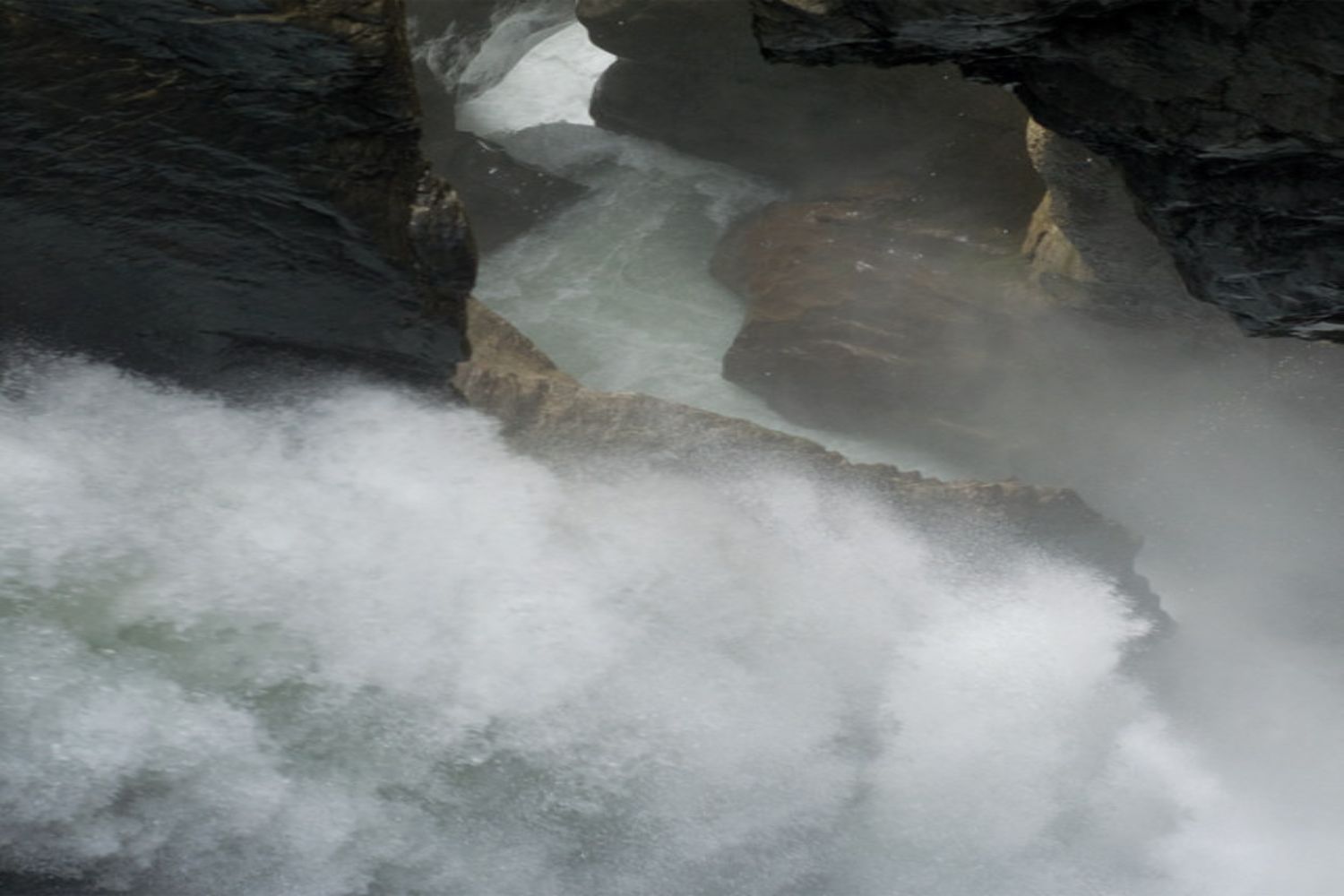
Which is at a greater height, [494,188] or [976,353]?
[976,353]

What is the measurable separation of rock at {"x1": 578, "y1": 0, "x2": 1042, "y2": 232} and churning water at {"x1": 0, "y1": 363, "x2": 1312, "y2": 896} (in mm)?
2446

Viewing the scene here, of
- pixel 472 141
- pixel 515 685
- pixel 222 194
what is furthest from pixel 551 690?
pixel 472 141

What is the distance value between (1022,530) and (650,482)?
5.33 ft

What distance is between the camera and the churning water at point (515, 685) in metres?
4.60

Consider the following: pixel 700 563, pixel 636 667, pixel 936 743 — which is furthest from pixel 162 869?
pixel 936 743

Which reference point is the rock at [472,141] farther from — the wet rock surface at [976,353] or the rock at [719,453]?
the rock at [719,453]

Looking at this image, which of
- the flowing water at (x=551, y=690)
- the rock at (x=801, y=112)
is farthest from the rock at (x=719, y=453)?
the rock at (x=801, y=112)

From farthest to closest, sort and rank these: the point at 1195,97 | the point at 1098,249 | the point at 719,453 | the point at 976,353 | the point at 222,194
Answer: the point at 976,353
the point at 1098,249
the point at 719,453
the point at 222,194
the point at 1195,97

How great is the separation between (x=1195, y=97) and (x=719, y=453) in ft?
7.99

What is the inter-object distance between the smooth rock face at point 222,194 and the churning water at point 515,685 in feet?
0.82

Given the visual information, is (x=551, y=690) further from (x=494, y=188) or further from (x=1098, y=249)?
(x=494, y=188)

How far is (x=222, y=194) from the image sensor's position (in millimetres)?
5668

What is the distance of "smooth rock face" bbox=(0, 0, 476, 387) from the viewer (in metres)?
5.21

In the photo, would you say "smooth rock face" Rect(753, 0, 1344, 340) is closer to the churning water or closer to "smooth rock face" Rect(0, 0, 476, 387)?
"smooth rock face" Rect(0, 0, 476, 387)
